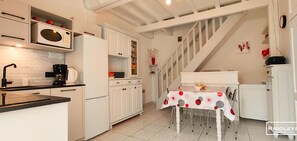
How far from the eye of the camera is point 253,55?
4168mm

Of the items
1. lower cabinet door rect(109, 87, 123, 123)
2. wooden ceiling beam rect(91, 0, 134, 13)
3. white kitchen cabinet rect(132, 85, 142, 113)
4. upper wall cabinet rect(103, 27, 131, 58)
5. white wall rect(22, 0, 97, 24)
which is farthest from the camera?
white kitchen cabinet rect(132, 85, 142, 113)

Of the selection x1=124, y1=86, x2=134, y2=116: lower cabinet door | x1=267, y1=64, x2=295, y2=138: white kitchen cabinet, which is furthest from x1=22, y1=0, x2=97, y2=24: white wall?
x1=267, y1=64, x2=295, y2=138: white kitchen cabinet

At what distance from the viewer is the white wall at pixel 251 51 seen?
13.3 feet

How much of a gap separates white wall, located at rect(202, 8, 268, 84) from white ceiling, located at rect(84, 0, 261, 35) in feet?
3.46

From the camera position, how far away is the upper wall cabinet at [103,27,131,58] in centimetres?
325

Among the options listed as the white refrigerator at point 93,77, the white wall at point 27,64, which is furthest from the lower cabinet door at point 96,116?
the white wall at point 27,64

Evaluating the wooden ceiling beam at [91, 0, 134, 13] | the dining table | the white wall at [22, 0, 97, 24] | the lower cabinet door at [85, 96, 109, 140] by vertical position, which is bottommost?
the lower cabinet door at [85, 96, 109, 140]

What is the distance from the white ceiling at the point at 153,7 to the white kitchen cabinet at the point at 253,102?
202cm

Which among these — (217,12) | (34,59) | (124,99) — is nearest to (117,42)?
(124,99)

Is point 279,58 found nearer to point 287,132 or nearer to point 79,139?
point 287,132

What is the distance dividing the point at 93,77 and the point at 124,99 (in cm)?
101

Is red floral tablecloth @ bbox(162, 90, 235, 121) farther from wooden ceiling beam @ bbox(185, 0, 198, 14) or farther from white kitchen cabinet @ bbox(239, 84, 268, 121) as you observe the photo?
wooden ceiling beam @ bbox(185, 0, 198, 14)

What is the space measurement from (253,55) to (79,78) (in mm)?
4473

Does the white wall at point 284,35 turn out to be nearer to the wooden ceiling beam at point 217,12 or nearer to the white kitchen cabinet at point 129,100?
the wooden ceiling beam at point 217,12
